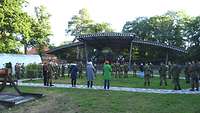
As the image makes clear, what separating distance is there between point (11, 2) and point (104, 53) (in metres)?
17.7

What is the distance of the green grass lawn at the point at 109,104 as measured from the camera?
13414 millimetres

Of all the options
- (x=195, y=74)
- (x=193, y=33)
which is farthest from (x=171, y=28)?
(x=195, y=74)

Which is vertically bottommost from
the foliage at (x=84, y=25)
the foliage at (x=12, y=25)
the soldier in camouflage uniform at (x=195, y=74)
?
the soldier in camouflage uniform at (x=195, y=74)

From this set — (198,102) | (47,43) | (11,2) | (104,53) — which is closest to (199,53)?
(104,53)

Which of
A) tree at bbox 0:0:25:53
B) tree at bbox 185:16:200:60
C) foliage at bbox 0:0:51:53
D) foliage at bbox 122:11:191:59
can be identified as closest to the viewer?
tree at bbox 0:0:25:53

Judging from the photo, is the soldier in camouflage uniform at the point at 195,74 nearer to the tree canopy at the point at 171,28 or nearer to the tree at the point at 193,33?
the tree at the point at 193,33

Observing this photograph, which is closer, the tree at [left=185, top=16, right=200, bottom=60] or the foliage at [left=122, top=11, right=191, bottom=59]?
the tree at [left=185, top=16, right=200, bottom=60]

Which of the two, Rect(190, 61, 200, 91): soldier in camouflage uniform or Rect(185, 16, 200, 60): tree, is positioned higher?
Rect(185, 16, 200, 60): tree

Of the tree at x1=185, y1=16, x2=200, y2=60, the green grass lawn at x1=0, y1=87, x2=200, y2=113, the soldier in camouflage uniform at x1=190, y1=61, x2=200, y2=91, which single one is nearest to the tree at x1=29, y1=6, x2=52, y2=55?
the tree at x1=185, y1=16, x2=200, y2=60

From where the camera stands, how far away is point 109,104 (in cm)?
1459

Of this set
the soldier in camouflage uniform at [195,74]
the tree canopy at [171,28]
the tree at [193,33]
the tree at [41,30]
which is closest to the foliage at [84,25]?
the tree canopy at [171,28]

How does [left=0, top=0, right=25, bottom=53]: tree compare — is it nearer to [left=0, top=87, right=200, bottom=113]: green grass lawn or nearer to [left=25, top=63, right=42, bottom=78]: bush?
[left=25, top=63, right=42, bottom=78]: bush

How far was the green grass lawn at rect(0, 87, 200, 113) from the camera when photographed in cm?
1341

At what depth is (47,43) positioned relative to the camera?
66688mm
